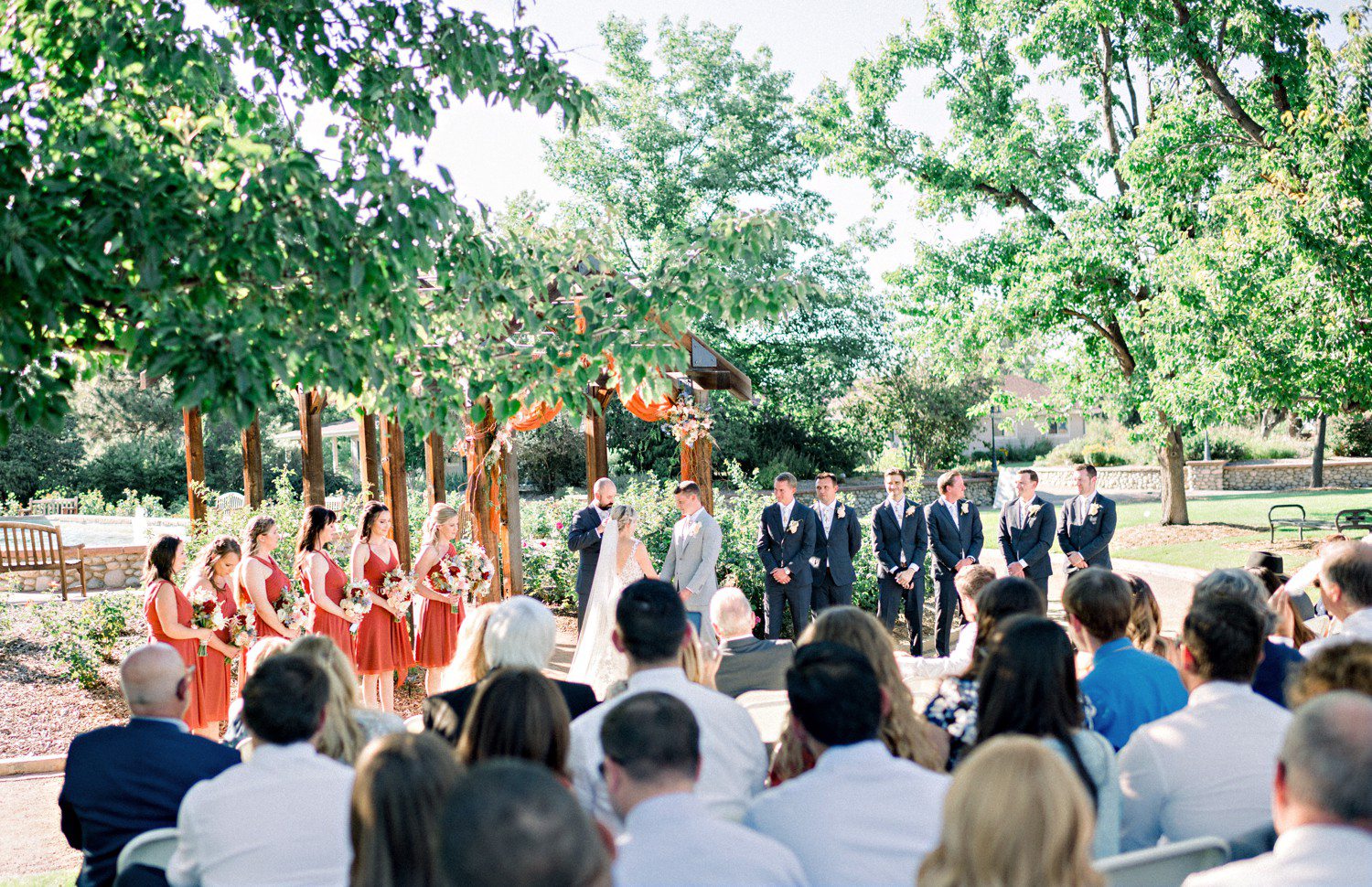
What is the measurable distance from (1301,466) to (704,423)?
1213 inches

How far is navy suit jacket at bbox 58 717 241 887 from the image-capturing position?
321 centimetres

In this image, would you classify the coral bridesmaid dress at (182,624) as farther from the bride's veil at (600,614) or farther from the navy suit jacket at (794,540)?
the navy suit jacket at (794,540)

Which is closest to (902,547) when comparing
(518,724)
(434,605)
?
(434,605)

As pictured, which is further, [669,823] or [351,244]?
[351,244]

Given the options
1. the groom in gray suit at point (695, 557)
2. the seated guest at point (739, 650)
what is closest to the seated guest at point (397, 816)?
the seated guest at point (739, 650)

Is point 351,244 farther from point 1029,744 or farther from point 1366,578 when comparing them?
point 1366,578

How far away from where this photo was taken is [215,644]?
6465 mm

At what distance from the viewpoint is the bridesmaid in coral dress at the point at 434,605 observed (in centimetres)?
752

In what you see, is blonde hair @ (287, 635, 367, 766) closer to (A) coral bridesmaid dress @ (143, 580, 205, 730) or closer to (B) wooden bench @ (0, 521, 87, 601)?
(A) coral bridesmaid dress @ (143, 580, 205, 730)

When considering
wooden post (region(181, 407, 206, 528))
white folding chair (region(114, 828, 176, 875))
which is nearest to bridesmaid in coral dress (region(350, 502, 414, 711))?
wooden post (region(181, 407, 206, 528))

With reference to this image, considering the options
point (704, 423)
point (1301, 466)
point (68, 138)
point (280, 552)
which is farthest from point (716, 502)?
point (1301, 466)

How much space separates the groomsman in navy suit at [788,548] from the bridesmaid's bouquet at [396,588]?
11.6ft

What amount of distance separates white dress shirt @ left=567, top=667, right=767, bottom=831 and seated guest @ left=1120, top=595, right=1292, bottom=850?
1167mm

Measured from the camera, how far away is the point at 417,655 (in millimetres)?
7801
